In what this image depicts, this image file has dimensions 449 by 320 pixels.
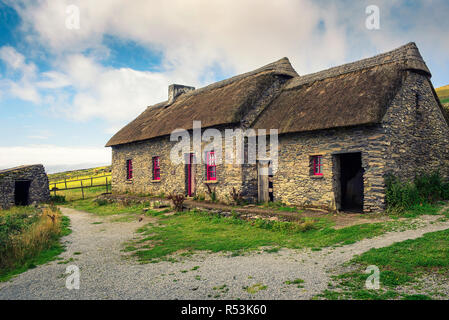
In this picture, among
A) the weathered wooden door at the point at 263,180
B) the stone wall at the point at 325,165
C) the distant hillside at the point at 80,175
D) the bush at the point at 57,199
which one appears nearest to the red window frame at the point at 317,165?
the stone wall at the point at 325,165

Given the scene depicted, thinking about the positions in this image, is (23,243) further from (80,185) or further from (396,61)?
(80,185)

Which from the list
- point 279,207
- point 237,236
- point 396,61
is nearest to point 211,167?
point 279,207

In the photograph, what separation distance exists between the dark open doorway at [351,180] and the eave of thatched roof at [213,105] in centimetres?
485

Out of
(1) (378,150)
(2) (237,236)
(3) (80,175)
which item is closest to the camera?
(2) (237,236)

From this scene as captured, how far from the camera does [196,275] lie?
5.82 meters

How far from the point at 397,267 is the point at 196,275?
11.5ft

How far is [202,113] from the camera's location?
15.9 meters

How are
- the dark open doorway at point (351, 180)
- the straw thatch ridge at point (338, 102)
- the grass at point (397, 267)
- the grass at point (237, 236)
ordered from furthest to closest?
the dark open doorway at point (351, 180)
the straw thatch ridge at point (338, 102)
the grass at point (237, 236)
the grass at point (397, 267)

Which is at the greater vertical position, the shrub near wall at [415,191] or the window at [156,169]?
the window at [156,169]

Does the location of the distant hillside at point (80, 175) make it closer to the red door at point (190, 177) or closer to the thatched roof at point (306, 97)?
the thatched roof at point (306, 97)

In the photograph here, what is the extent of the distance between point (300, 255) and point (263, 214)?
3.99 meters

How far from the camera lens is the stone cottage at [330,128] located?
10508 mm

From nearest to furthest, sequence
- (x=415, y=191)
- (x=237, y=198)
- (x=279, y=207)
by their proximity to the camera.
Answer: (x=415, y=191) < (x=279, y=207) < (x=237, y=198)
